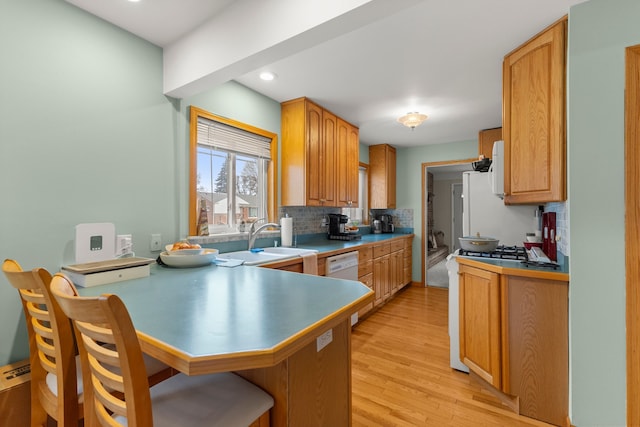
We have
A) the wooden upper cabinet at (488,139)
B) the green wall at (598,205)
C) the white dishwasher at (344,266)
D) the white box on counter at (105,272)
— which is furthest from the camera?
the wooden upper cabinet at (488,139)

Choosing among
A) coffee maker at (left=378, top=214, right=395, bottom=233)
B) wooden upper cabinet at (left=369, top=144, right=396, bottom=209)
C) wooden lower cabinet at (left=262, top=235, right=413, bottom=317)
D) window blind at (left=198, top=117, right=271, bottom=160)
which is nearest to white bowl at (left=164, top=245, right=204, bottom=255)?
window blind at (left=198, top=117, right=271, bottom=160)

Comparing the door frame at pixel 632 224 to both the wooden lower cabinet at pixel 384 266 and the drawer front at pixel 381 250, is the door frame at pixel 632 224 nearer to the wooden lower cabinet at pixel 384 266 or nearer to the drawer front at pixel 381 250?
the wooden lower cabinet at pixel 384 266

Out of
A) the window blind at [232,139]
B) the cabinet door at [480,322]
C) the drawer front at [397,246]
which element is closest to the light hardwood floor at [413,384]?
the cabinet door at [480,322]

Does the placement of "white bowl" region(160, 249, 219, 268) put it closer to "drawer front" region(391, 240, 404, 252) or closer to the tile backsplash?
the tile backsplash

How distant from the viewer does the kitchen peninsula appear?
67 centimetres

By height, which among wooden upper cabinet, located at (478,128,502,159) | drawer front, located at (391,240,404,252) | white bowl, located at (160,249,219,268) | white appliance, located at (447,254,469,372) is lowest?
white appliance, located at (447,254,469,372)

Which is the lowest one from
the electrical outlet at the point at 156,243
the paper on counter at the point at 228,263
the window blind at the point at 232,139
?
the paper on counter at the point at 228,263

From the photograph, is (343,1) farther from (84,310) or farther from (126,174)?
(126,174)

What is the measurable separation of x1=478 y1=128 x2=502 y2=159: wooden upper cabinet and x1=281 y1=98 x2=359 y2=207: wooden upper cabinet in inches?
84.4

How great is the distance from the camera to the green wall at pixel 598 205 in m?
1.43

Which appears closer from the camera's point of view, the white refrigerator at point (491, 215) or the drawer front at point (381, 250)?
the white refrigerator at point (491, 215)

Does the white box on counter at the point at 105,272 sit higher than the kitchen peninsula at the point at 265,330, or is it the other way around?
the white box on counter at the point at 105,272

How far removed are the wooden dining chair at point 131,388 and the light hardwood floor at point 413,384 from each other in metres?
1.09

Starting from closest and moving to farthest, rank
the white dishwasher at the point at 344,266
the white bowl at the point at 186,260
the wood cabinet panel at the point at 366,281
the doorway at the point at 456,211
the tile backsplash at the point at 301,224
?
the white bowl at the point at 186,260, the tile backsplash at the point at 301,224, the white dishwasher at the point at 344,266, the wood cabinet panel at the point at 366,281, the doorway at the point at 456,211
